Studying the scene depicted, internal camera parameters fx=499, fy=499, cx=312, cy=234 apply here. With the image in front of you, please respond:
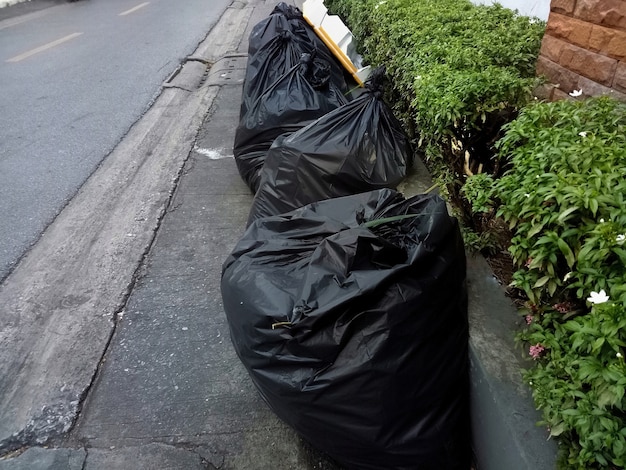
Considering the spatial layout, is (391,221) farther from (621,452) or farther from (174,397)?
(174,397)

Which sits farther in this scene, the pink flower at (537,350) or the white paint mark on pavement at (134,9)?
the white paint mark on pavement at (134,9)

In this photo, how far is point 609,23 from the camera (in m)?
1.66

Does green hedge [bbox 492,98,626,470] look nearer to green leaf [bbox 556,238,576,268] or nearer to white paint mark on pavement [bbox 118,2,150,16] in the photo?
green leaf [bbox 556,238,576,268]

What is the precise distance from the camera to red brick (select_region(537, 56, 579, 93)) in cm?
189

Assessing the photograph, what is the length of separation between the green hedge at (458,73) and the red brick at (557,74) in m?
0.07

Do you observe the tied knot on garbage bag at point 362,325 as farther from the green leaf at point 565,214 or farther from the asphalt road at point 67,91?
the asphalt road at point 67,91

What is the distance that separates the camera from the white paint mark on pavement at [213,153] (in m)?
4.11

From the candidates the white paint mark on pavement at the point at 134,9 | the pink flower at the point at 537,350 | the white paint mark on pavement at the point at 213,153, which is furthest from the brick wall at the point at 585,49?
the white paint mark on pavement at the point at 134,9

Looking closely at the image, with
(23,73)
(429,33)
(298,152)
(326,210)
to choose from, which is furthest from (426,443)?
(23,73)

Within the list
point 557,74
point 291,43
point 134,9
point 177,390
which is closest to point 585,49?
point 557,74

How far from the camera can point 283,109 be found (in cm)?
313

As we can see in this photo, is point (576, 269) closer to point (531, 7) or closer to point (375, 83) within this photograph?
point (375, 83)

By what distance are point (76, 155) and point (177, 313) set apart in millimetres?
2451

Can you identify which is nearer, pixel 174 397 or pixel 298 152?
pixel 174 397
